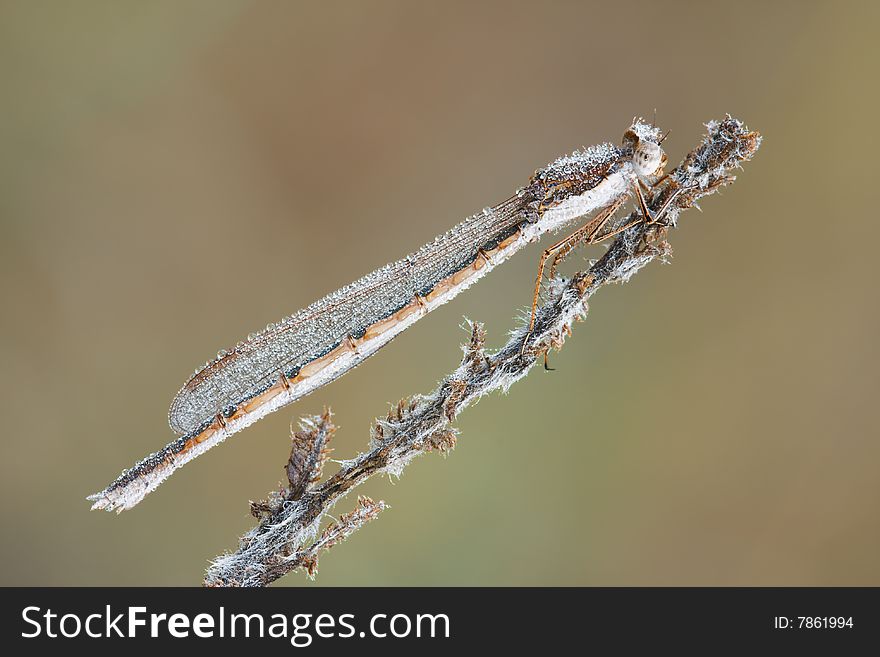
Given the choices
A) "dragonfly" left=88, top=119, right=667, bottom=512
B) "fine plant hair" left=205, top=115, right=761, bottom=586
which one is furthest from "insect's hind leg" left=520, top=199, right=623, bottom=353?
"fine plant hair" left=205, top=115, right=761, bottom=586

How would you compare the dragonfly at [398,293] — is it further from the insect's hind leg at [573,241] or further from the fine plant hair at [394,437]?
the fine plant hair at [394,437]

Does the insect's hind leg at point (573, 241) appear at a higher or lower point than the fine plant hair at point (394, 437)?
higher

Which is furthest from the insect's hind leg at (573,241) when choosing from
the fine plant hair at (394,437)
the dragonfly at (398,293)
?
the fine plant hair at (394,437)

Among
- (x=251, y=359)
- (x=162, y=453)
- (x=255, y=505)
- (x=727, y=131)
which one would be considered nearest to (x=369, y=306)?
(x=251, y=359)

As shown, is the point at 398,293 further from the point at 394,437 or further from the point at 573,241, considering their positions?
the point at 394,437

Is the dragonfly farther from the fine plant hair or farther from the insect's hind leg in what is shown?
the fine plant hair

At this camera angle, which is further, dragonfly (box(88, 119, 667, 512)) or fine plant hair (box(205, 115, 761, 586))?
dragonfly (box(88, 119, 667, 512))
